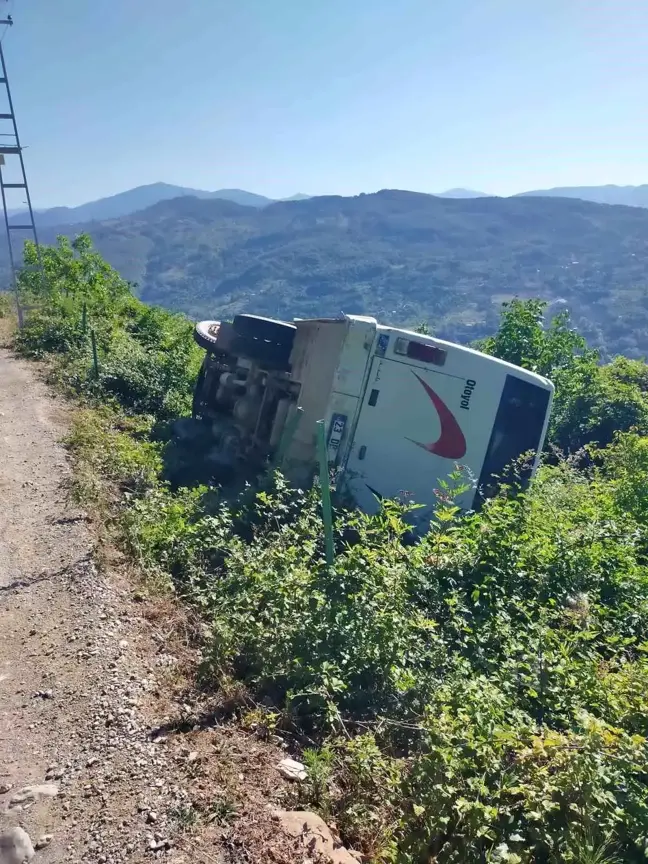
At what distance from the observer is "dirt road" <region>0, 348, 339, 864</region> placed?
2.79 metres

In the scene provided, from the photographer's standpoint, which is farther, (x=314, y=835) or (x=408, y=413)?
(x=408, y=413)

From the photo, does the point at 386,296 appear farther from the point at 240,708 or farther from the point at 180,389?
the point at 240,708

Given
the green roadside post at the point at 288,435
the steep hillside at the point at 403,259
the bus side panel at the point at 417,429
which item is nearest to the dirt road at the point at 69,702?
the green roadside post at the point at 288,435

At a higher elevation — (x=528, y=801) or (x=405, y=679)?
(x=528, y=801)

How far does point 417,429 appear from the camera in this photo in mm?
7238

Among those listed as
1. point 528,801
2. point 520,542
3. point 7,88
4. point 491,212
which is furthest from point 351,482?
point 491,212

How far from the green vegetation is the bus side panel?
1.30 feet

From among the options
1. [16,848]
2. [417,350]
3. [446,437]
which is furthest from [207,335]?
[16,848]

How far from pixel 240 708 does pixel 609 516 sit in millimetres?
4472

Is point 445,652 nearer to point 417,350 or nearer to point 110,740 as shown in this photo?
point 110,740

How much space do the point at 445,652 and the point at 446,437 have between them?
3696mm

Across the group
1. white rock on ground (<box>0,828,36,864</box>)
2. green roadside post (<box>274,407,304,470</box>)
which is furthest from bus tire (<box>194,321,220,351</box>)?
white rock on ground (<box>0,828,36,864</box>)

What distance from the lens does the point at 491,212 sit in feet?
442

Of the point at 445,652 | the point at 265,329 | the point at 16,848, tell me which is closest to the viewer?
the point at 16,848
